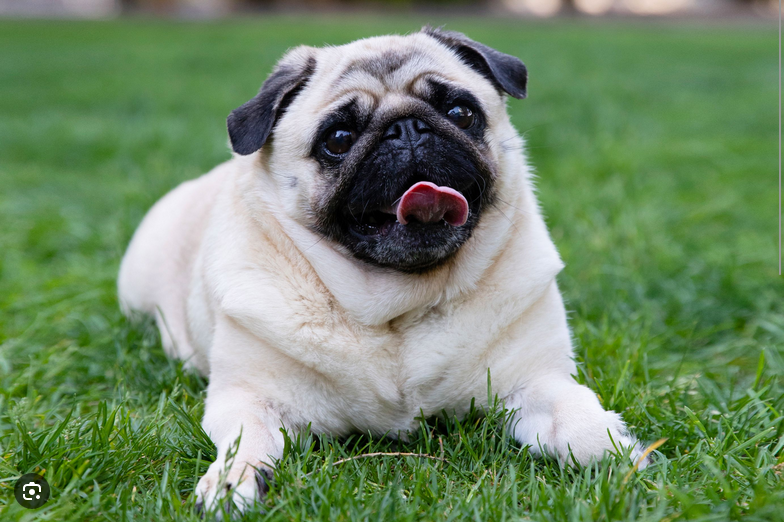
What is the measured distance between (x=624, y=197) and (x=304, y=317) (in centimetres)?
384

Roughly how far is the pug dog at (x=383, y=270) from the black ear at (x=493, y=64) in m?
0.02

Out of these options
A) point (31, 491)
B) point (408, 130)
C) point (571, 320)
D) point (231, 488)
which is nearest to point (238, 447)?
point (231, 488)

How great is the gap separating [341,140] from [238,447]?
1.31 m

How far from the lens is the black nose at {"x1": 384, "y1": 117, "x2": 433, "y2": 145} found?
9.42ft

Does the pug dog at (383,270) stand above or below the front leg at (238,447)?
above

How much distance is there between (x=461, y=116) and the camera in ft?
10.1

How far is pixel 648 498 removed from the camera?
2277 mm

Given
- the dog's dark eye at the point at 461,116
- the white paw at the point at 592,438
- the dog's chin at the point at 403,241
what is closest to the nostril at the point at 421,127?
the dog's dark eye at the point at 461,116

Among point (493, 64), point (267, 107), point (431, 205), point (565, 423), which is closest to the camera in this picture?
point (565, 423)

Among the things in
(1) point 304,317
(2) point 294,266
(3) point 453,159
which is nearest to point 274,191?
(2) point 294,266

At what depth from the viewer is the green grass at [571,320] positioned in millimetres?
2322

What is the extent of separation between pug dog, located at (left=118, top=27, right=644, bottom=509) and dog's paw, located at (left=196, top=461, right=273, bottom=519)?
0.11 m

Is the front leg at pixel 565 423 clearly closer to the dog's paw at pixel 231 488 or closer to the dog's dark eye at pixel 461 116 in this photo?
the dog's paw at pixel 231 488

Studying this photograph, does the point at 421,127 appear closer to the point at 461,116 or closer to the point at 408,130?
the point at 408,130
